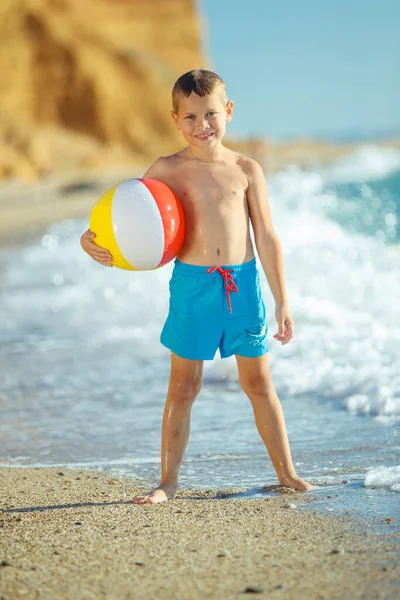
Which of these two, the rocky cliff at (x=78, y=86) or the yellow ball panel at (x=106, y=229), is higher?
the rocky cliff at (x=78, y=86)

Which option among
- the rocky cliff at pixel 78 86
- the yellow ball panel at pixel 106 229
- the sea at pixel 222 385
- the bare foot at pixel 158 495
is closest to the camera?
the bare foot at pixel 158 495

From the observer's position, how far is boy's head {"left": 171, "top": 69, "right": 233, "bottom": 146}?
11.0ft

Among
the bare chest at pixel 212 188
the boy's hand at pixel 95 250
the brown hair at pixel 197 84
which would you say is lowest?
the boy's hand at pixel 95 250

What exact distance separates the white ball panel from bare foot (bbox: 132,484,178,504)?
827 millimetres

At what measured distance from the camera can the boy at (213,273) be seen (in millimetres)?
3377

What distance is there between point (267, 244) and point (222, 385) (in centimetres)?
192

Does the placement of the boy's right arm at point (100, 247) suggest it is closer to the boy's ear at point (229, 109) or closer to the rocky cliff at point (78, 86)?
the boy's ear at point (229, 109)

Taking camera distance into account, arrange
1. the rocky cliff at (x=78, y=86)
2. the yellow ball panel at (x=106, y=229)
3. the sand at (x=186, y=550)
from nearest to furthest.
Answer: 1. the sand at (x=186, y=550)
2. the yellow ball panel at (x=106, y=229)
3. the rocky cliff at (x=78, y=86)

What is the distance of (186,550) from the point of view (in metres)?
2.68

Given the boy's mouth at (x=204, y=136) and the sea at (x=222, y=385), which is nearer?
the boy's mouth at (x=204, y=136)

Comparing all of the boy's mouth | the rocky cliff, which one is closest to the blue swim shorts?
the boy's mouth

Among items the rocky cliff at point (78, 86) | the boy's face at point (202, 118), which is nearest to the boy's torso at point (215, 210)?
the boy's face at point (202, 118)

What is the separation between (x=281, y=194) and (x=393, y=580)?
12922 mm

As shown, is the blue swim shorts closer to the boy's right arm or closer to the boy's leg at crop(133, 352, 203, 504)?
the boy's leg at crop(133, 352, 203, 504)
